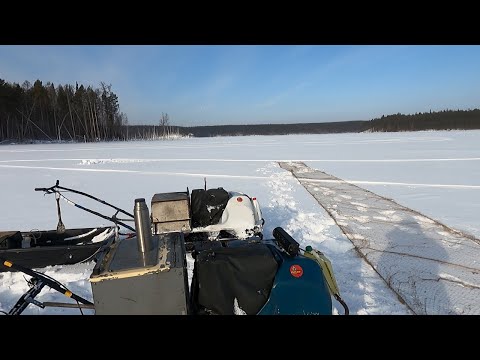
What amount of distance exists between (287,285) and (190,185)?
7.83 metres

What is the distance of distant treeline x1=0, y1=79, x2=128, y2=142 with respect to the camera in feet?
152

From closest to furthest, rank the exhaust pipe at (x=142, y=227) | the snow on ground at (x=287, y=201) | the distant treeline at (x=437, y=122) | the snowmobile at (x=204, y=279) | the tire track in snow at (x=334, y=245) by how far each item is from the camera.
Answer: the snowmobile at (x=204, y=279) < the exhaust pipe at (x=142, y=227) < the tire track in snow at (x=334, y=245) < the snow on ground at (x=287, y=201) < the distant treeline at (x=437, y=122)

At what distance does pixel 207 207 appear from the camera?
4.04 meters

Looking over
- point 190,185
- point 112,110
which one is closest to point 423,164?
point 190,185

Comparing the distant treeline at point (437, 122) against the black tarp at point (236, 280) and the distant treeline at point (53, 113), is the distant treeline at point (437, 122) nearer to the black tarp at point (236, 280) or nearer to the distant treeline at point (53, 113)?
the distant treeline at point (53, 113)

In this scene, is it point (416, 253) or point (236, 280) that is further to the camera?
point (416, 253)

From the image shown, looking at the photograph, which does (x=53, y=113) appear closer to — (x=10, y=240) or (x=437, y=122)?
(x=10, y=240)

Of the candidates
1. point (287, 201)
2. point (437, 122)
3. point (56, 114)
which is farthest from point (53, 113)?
point (437, 122)

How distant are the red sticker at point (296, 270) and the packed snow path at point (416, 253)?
1.66 meters

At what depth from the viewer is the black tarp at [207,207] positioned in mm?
4031

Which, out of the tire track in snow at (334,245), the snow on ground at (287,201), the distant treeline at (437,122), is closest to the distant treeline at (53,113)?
the snow on ground at (287,201)

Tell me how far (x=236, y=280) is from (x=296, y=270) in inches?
14.5

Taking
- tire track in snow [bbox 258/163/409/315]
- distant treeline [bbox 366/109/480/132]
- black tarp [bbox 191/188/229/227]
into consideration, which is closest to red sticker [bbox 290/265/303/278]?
tire track in snow [bbox 258/163/409/315]
